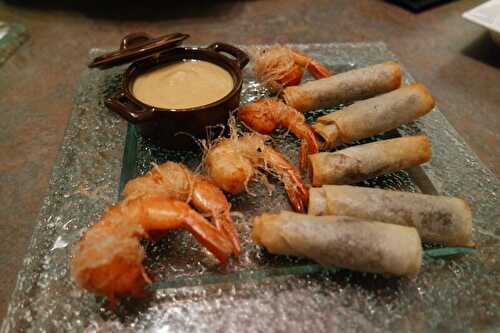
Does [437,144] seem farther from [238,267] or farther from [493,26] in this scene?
[493,26]

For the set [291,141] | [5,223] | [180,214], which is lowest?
[5,223]

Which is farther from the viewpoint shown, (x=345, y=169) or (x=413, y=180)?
(x=413, y=180)

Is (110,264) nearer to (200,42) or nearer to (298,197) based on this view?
(298,197)

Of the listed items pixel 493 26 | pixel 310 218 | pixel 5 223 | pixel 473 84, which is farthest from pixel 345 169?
pixel 493 26

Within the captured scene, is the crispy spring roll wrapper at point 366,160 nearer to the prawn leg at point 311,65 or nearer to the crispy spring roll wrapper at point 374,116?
the crispy spring roll wrapper at point 374,116

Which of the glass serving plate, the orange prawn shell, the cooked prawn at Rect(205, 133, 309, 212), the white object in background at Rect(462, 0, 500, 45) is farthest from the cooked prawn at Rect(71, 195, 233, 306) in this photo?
the white object in background at Rect(462, 0, 500, 45)

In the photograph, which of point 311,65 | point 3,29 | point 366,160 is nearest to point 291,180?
point 366,160

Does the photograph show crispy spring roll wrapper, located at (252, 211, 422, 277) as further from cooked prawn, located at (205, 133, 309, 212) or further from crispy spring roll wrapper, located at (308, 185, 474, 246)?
cooked prawn, located at (205, 133, 309, 212)
